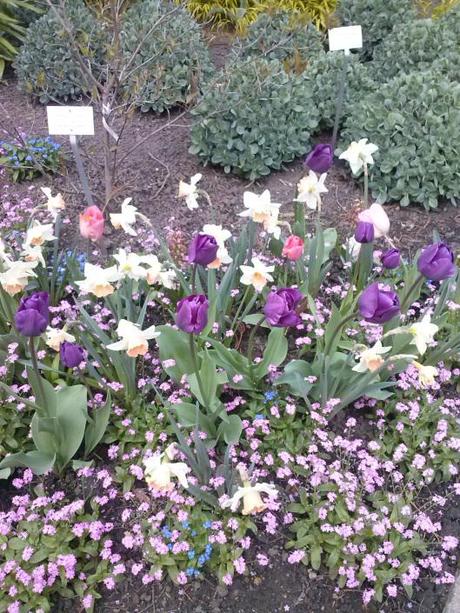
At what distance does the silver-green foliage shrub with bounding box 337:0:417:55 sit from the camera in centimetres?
437

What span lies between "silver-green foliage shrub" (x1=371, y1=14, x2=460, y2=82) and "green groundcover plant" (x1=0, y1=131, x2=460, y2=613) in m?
2.04

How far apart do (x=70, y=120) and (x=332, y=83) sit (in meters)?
2.06

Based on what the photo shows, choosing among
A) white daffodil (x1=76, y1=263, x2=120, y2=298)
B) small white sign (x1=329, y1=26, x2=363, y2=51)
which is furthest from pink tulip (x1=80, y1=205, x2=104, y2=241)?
small white sign (x1=329, y1=26, x2=363, y2=51)

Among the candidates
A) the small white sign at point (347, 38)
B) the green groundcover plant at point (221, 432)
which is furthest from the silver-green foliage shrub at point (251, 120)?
the green groundcover plant at point (221, 432)

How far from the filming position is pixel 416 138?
10.3ft

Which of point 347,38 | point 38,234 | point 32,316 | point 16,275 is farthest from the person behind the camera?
point 347,38

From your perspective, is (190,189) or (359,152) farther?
(359,152)

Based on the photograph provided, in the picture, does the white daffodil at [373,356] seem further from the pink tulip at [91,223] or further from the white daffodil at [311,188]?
the pink tulip at [91,223]

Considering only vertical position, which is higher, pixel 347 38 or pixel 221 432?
pixel 347 38

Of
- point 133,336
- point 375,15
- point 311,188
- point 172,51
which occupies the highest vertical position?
point 375,15

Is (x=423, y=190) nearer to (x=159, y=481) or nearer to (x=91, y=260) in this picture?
(x=91, y=260)

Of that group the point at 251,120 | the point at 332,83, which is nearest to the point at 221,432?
the point at 251,120

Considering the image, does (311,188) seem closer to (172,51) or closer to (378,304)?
(378,304)

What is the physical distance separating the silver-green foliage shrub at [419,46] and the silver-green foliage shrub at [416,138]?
640mm
